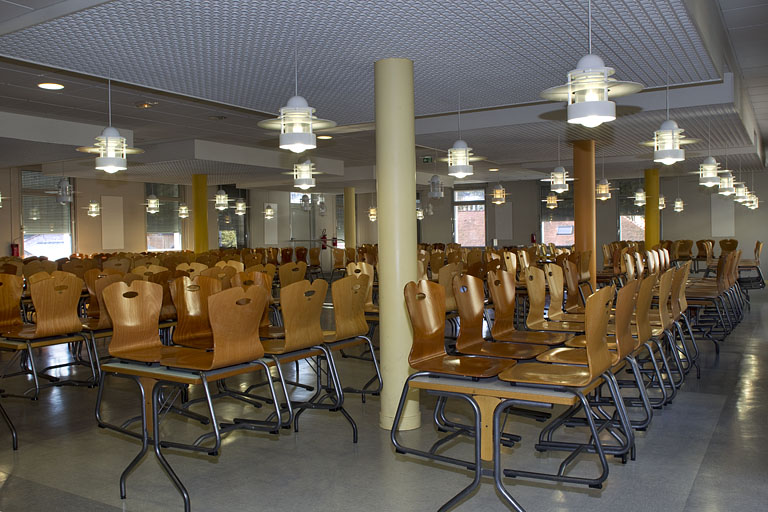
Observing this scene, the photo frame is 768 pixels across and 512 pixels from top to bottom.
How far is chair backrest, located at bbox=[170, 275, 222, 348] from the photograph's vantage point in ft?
15.2

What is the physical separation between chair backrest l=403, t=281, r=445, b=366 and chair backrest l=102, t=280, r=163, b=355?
1530 millimetres

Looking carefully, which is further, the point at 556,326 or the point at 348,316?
the point at 556,326

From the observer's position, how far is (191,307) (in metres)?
4.73

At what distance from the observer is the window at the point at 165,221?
754 inches

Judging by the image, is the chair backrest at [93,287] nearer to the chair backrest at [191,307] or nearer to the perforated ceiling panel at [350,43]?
the chair backrest at [191,307]

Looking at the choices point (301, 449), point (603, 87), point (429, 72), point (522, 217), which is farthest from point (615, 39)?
point (522, 217)

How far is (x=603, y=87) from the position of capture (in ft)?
10.7

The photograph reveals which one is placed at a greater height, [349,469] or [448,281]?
[448,281]

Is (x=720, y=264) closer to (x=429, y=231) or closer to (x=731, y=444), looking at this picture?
(x=731, y=444)

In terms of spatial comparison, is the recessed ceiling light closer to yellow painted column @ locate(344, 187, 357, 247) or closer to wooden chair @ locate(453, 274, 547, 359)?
wooden chair @ locate(453, 274, 547, 359)

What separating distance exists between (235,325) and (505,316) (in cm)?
194

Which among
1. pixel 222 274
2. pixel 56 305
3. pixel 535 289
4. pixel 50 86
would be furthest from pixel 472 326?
pixel 50 86

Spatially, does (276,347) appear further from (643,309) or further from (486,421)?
(643,309)

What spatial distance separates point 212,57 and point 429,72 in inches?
69.1
